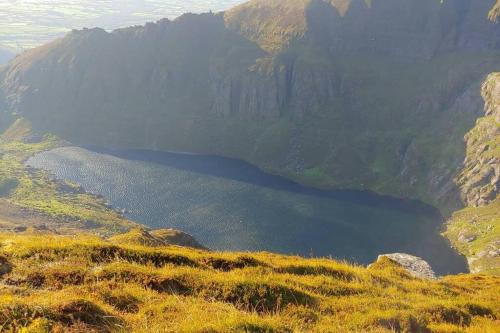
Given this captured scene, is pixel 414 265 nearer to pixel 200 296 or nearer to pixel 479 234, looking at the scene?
pixel 200 296

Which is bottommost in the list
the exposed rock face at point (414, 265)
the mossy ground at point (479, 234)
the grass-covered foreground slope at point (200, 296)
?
the mossy ground at point (479, 234)

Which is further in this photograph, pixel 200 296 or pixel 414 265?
pixel 414 265

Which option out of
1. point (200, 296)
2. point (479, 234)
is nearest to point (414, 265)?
point (200, 296)

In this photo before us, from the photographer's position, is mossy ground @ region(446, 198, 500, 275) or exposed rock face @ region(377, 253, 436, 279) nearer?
exposed rock face @ region(377, 253, 436, 279)

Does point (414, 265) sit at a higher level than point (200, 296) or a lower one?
lower

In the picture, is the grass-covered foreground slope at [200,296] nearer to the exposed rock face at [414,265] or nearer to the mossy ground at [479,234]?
the exposed rock face at [414,265]

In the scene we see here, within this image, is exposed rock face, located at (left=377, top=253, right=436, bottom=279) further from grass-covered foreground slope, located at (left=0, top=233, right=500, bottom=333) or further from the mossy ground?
the mossy ground

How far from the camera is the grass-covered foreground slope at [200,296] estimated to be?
1650 cm

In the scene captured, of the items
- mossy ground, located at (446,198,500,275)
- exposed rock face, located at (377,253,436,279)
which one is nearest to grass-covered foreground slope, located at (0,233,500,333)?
exposed rock face, located at (377,253,436,279)

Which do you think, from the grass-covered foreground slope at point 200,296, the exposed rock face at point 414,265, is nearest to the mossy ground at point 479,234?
the exposed rock face at point 414,265

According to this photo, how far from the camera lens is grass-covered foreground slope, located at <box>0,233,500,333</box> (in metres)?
Result: 16.5

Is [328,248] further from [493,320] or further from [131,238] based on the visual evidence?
[493,320]

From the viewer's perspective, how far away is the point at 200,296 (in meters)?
22.3

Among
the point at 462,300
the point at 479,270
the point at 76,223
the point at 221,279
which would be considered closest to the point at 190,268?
the point at 221,279
